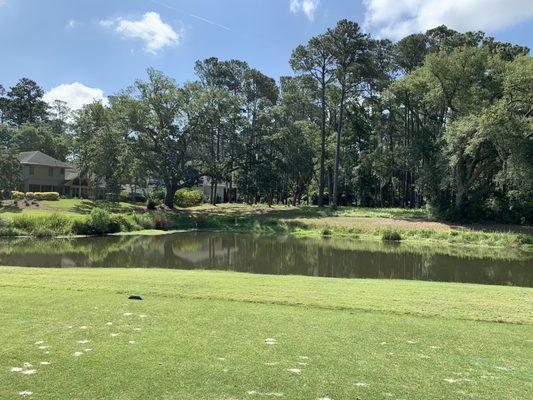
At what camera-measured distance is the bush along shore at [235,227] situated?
3222cm

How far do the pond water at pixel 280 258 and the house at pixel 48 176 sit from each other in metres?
34.5

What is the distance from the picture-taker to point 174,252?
26.1 m

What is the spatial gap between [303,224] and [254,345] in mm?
37515

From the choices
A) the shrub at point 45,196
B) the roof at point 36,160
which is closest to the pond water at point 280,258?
the shrub at point 45,196

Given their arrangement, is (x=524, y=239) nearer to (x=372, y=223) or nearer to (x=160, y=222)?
(x=372, y=223)

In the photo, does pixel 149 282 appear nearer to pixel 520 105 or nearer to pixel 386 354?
pixel 386 354

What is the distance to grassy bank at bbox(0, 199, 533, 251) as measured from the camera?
3250cm

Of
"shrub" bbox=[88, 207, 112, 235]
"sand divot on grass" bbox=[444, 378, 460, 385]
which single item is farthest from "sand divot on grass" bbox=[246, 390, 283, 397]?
"shrub" bbox=[88, 207, 112, 235]

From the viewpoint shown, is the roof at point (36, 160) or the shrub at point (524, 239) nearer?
the shrub at point (524, 239)

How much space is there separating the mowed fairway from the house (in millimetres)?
56538

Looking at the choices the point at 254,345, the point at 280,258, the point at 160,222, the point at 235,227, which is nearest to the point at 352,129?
the point at 235,227

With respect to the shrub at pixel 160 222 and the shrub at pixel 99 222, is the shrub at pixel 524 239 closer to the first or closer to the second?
the shrub at pixel 160 222

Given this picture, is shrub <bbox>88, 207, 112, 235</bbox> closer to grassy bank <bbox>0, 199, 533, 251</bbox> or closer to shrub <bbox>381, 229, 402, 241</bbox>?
grassy bank <bbox>0, 199, 533, 251</bbox>

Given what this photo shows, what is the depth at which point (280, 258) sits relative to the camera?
2453 cm
